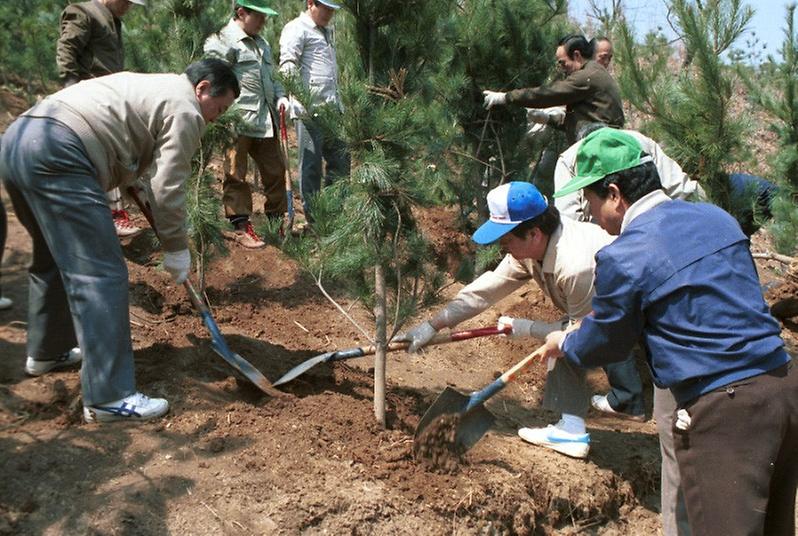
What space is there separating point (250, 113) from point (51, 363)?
2.31m

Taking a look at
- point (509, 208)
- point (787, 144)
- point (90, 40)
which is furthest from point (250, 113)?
point (787, 144)

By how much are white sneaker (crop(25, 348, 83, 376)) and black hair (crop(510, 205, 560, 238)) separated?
212cm

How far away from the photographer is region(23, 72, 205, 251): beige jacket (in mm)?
3039

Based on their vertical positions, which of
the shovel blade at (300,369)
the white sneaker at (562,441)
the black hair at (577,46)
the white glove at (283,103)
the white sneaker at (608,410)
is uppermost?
the black hair at (577,46)

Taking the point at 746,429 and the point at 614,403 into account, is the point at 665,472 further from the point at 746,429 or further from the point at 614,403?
the point at 614,403

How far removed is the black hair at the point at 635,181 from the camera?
2520mm

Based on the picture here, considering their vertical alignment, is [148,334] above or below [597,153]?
below

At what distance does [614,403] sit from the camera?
14.4 feet

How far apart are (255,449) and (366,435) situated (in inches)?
22.0

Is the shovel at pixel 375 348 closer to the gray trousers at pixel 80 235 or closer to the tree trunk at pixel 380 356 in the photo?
the tree trunk at pixel 380 356

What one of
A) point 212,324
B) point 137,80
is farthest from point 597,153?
point 212,324

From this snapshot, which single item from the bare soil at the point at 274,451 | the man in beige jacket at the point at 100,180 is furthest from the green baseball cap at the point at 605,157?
the man in beige jacket at the point at 100,180

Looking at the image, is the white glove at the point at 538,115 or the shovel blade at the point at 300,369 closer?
the shovel blade at the point at 300,369

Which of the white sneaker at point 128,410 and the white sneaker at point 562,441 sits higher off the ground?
the white sneaker at point 128,410
